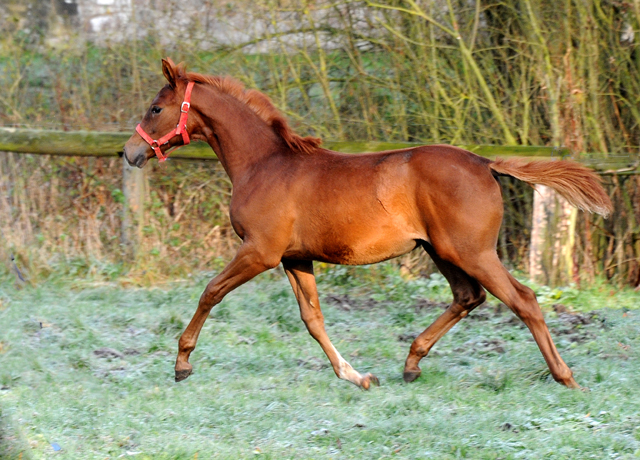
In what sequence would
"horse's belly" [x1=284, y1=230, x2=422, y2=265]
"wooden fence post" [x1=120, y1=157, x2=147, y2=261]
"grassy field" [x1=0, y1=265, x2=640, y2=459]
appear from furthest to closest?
"wooden fence post" [x1=120, y1=157, x2=147, y2=261] → "horse's belly" [x1=284, y1=230, x2=422, y2=265] → "grassy field" [x1=0, y1=265, x2=640, y2=459]

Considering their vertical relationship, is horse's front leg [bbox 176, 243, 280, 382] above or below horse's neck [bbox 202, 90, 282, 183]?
below

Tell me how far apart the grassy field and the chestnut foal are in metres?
0.39

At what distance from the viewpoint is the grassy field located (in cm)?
376

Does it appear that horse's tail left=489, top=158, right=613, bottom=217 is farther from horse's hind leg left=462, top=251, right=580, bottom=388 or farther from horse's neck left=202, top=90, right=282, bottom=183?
horse's neck left=202, top=90, right=282, bottom=183

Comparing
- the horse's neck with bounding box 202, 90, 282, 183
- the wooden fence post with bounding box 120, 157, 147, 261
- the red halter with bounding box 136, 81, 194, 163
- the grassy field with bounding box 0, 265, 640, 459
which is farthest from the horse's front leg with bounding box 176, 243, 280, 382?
the wooden fence post with bounding box 120, 157, 147, 261

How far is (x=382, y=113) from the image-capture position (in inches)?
354

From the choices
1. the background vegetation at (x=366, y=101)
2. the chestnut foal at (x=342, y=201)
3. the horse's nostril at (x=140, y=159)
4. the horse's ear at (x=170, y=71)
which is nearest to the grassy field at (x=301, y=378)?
the chestnut foal at (x=342, y=201)

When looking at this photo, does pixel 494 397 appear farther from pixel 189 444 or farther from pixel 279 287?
pixel 279 287

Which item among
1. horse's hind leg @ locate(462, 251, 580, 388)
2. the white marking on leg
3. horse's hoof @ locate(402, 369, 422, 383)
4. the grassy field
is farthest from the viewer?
horse's hoof @ locate(402, 369, 422, 383)

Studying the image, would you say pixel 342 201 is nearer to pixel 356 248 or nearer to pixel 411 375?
pixel 356 248

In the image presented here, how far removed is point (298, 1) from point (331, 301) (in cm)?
357

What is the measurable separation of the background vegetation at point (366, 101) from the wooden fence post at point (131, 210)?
130 millimetres

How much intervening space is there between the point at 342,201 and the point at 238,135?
38.1 inches

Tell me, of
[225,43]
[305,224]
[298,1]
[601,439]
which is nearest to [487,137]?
[298,1]
